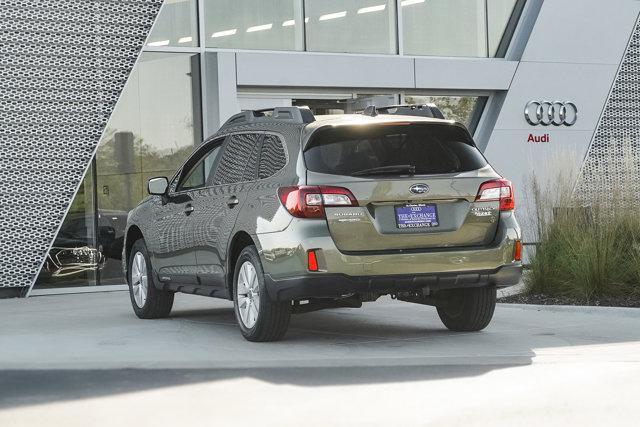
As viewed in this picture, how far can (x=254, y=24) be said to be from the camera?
61.8 ft

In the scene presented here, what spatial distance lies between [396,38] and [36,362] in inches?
469

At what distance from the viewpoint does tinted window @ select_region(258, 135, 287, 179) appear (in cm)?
1021

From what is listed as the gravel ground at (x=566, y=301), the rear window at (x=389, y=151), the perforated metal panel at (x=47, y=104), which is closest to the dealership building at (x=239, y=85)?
the perforated metal panel at (x=47, y=104)

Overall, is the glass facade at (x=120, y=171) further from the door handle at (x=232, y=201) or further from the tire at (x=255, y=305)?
the tire at (x=255, y=305)

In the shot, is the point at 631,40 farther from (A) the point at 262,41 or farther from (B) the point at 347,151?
(B) the point at 347,151

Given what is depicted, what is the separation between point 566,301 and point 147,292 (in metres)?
4.17

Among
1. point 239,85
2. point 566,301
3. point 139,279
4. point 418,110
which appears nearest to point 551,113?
point 239,85

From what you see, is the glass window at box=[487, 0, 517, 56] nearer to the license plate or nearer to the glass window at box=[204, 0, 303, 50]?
the glass window at box=[204, 0, 303, 50]

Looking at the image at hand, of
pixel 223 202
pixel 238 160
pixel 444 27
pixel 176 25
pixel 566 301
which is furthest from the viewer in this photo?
pixel 444 27

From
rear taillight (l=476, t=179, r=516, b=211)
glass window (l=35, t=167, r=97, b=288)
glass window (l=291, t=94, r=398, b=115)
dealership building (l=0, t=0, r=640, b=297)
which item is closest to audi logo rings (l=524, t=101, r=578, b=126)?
dealership building (l=0, t=0, r=640, b=297)

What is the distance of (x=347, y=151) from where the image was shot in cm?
996

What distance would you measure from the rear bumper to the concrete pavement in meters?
0.45

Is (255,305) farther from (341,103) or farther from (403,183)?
(341,103)

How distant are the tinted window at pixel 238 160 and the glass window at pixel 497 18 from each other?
10.6 metres
